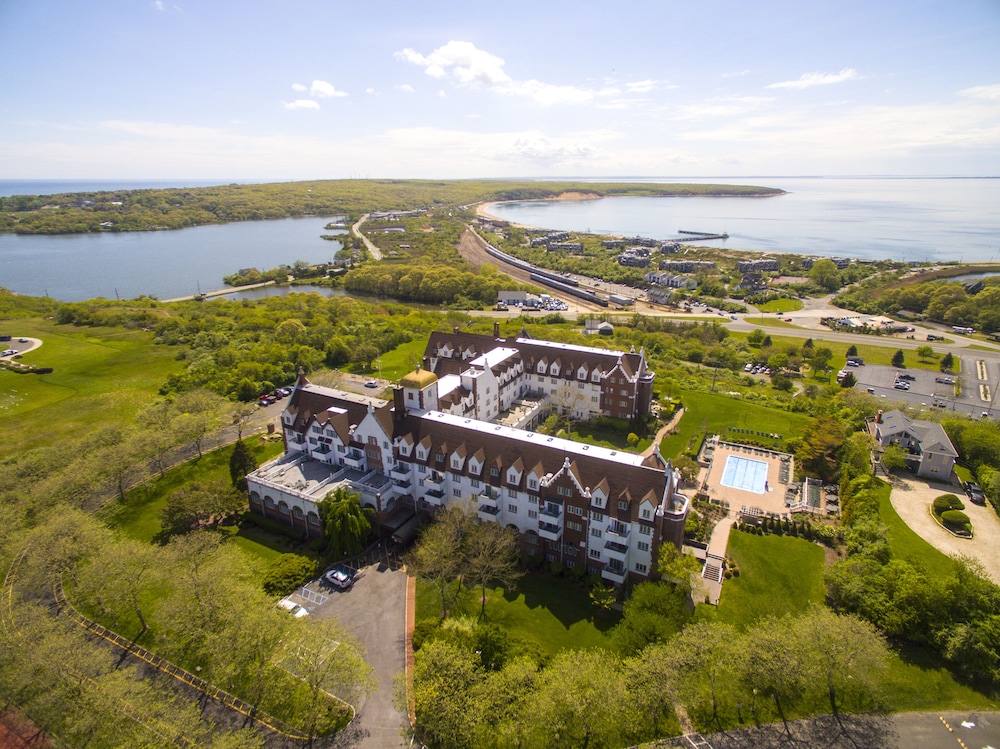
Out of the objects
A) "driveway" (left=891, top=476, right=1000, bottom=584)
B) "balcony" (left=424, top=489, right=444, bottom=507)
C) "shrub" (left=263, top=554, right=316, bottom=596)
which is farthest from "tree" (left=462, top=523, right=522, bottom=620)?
"driveway" (left=891, top=476, right=1000, bottom=584)

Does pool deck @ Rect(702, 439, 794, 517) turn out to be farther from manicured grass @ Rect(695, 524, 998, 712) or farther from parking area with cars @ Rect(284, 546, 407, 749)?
parking area with cars @ Rect(284, 546, 407, 749)

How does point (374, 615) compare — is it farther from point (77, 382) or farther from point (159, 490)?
point (77, 382)

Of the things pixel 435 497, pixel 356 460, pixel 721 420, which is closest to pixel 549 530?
pixel 435 497

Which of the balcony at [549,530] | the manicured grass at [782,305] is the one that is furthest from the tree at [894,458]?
the manicured grass at [782,305]

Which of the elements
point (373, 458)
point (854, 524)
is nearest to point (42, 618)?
point (373, 458)

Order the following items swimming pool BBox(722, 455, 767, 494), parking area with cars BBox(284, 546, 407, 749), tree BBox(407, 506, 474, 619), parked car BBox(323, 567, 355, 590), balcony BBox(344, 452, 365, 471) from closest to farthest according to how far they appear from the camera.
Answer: parking area with cars BBox(284, 546, 407, 749) → tree BBox(407, 506, 474, 619) → parked car BBox(323, 567, 355, 590) → balcony BBox(344, 452, 365, 471) → swimming pool BBox(722, 455, 767, 494)

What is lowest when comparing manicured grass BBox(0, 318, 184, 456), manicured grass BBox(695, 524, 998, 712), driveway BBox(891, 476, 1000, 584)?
manicured grass BBox(695, 524, 998, 712)
